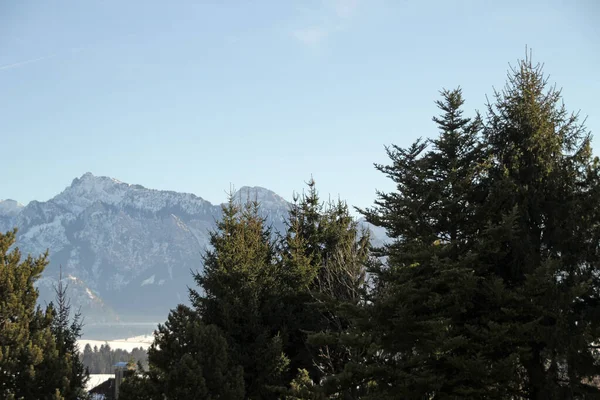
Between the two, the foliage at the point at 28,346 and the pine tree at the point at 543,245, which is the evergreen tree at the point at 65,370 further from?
the pine tree at the point at 543,245

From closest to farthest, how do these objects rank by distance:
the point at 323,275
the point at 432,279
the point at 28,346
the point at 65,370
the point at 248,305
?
the point at 432,279 < the point at 28,346 < the point at 65,370 < the point at 248,305 < the point at 323,275

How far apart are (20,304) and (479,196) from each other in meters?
17.5

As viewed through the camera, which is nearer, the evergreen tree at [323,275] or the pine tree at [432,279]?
the pine tree at [432,279]

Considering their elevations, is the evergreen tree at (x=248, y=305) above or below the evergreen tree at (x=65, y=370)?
above

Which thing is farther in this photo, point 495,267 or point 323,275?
point 323,275

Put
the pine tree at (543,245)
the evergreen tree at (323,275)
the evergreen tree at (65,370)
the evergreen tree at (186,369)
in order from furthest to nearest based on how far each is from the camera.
Result: the evergreen tree at (323,275), the evergreen tree at (65,370), the evergreen tree at (186,369), the pine tree at (543,245)

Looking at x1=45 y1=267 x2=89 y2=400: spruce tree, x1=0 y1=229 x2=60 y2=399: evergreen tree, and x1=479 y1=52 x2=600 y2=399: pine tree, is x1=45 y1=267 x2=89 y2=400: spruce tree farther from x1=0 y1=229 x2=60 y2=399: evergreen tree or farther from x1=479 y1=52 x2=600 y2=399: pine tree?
x1=479 y1=52 x2=600 y2=399: pine tree

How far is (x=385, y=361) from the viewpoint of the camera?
801 inches

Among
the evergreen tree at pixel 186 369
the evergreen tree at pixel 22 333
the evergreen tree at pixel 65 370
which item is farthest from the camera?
the evergreen tree at pixel 65 370

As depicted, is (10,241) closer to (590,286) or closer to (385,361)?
(385,361)

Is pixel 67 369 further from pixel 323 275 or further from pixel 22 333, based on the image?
pixel 323 275

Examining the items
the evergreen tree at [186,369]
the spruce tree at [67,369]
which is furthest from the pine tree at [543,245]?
the spruce tree at [67,369]

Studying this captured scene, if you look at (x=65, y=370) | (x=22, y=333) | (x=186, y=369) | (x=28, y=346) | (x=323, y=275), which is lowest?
(x=186, y=369)

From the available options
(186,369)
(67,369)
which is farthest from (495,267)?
(67,369)
